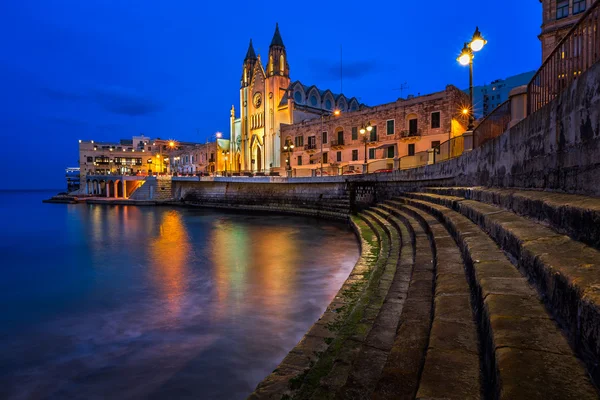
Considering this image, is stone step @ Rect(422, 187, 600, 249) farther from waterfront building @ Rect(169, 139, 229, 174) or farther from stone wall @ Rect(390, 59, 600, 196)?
waterfront building @ Rect(169, 139, 229, 174)

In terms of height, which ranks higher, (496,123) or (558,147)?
(496,123)

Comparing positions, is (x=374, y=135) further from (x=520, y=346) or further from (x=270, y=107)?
(x=520, y=346)

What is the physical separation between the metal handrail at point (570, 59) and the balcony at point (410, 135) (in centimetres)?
2655

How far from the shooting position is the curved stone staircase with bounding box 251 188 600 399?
1.68m

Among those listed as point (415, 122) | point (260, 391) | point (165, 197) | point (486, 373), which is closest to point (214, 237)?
point (260, 391)

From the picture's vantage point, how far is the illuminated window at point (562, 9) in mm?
20969

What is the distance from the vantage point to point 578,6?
67.1 feet

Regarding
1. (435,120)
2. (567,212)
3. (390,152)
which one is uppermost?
(435,120)

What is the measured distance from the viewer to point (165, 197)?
4703 centimetres

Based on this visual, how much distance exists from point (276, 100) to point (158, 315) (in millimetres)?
45674

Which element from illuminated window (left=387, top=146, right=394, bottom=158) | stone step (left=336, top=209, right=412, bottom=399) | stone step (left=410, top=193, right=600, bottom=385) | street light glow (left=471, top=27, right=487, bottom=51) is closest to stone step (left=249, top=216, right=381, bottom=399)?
stone step (left=336, top=209, right=412, bottom=399)

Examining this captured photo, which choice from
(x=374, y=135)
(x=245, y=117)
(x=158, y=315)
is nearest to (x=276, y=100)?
(x=245, y=117)

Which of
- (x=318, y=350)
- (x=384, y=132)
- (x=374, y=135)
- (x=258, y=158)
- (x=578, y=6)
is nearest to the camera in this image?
(x=318, y=350)

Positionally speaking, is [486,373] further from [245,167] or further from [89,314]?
[245,167]
